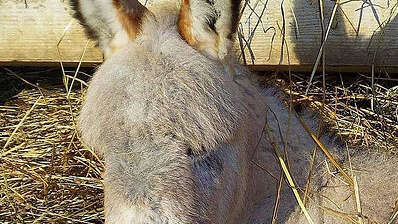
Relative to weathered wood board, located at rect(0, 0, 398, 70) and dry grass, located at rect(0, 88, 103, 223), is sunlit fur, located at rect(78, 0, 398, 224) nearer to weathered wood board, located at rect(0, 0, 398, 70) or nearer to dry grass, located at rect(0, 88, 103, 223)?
weathered wood board, located at rect(0, 0, 398, 70)

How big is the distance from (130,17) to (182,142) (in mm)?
611

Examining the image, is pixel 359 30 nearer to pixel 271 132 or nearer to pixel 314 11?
pixel 314 11

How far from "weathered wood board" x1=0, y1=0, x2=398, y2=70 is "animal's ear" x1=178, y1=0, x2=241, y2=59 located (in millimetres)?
912

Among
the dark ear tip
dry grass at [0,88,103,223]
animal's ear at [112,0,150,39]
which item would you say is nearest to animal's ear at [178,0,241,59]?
animal's ear at [112,0,150,39]

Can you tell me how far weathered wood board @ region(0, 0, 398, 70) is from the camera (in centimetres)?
346

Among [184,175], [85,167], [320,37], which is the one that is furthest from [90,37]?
[320,37]

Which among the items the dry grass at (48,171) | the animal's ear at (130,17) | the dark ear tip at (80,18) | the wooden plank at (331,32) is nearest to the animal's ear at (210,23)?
the animal's ear at (130,17)

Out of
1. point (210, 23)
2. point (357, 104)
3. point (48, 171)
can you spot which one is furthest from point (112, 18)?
point (357, 104)

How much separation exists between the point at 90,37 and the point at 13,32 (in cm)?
114

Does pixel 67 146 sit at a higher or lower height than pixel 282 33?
lower

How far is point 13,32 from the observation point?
3.72m

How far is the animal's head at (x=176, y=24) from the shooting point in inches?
96.3

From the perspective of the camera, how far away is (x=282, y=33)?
3500 mm

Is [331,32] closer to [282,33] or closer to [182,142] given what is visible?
[282,33]
